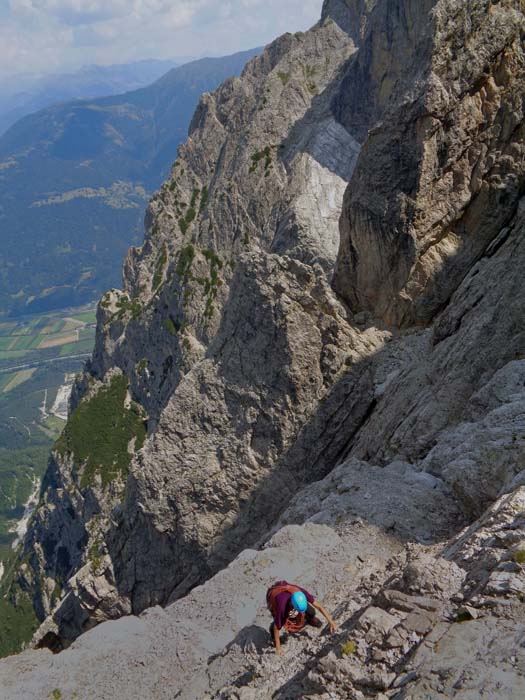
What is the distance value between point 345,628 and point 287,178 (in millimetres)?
64338

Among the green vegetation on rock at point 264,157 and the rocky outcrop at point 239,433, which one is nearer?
the rocky outcrop at point 239,433

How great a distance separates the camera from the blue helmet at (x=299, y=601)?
455 inches

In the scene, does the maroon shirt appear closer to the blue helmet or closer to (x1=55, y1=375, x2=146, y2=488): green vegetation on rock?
the blue helmet

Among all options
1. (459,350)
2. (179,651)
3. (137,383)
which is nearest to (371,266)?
(459,350)

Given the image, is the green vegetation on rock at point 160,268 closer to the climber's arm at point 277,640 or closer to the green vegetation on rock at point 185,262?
the green vegetation on rock at point 185,262

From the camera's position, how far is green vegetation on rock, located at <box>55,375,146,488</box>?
84250 millimetres

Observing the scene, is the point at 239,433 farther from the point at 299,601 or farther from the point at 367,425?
the point at 299,601

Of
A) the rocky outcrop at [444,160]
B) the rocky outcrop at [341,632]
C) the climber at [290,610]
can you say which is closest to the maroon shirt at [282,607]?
the climber at [290,610]

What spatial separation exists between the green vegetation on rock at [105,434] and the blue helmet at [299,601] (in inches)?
2864

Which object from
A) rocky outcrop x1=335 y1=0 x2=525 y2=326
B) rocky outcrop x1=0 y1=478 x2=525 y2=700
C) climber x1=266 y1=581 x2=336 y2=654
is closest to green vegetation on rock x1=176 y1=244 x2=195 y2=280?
rocky outcrop x1=335 y1=0 x2=525 y2=326

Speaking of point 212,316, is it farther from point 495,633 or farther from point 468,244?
point 495,633

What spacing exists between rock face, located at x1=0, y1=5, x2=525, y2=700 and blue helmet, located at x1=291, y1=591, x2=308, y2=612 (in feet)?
2.32

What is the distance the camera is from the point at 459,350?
21703 millimetres

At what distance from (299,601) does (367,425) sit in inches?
631
